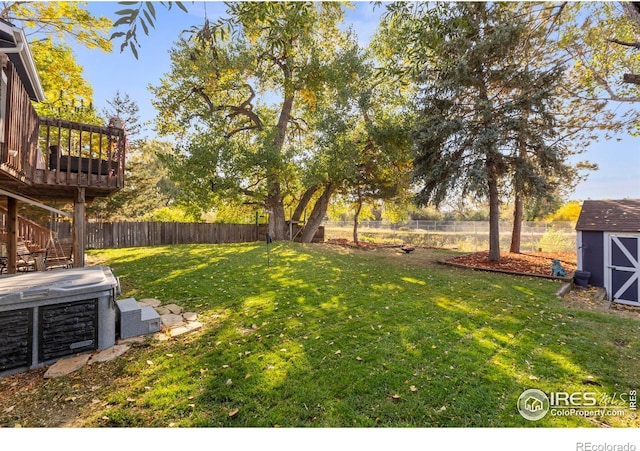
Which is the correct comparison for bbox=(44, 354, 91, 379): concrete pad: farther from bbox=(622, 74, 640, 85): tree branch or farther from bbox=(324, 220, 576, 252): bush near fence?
bbox=(324, 220, 576, 252): bush near fence

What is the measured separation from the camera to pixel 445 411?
2.12 m

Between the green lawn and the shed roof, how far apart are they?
3136 mm

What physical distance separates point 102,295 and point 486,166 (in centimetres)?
1033

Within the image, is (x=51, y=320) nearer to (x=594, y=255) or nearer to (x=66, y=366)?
(x=66, y=366)

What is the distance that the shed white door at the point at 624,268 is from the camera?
6.40m

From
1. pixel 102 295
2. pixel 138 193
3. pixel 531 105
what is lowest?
pixel 102 295

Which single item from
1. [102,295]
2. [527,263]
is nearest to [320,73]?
[527,263]

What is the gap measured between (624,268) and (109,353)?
1035cm

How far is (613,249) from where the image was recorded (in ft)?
22.2

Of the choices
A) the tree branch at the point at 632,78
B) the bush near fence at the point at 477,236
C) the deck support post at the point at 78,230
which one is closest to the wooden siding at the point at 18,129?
the deck support post at the point at 78,230

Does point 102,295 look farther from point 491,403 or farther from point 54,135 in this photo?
point 54,135

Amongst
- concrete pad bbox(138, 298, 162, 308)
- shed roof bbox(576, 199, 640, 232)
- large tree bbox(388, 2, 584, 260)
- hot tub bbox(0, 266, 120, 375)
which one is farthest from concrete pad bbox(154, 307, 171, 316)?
shed roof bbox(576, 199, 640, 232)

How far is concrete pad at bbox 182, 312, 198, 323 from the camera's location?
3.98 m

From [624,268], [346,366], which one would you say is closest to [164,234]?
[346,366]
